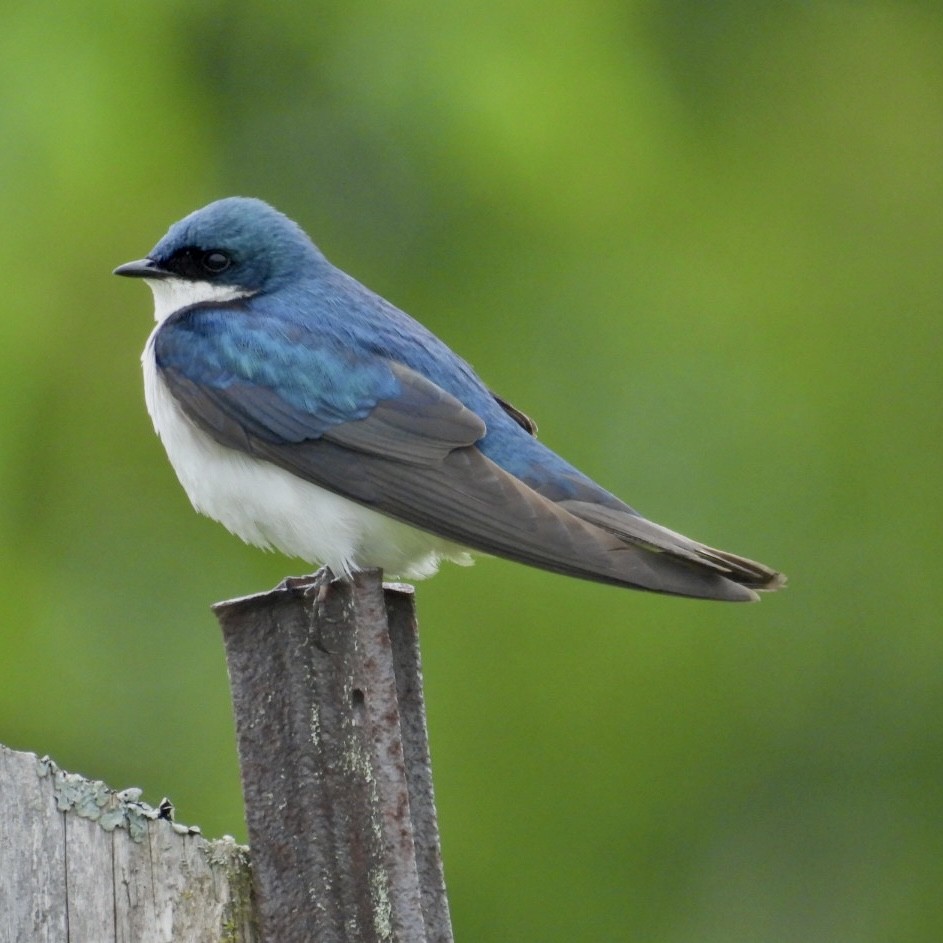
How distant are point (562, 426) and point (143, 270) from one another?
1.39 m

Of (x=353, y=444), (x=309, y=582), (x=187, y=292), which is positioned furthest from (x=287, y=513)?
(x=187, y=292)

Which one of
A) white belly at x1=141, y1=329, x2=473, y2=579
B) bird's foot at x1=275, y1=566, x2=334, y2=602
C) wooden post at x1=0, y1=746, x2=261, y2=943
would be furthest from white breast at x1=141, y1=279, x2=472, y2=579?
wooden post at x1=0, y1=746, x2=261, y2=943

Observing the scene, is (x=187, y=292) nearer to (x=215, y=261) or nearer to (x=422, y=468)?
(x=215, y=261)

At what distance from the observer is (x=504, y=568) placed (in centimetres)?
455

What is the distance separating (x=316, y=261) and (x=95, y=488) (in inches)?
49.8

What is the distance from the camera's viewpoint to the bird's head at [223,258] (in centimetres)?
367

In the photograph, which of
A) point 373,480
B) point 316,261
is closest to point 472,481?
point 373,480

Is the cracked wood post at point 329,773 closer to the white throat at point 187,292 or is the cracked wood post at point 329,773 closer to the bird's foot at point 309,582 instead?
the bird's foot at point 309,582

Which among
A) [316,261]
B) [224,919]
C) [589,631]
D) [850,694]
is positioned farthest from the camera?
[850,694]

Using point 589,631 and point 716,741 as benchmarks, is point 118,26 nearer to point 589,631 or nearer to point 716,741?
point 589,631

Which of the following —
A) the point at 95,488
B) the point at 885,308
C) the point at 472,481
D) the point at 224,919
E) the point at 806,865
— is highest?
the point at 885,308

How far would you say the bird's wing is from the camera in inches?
117

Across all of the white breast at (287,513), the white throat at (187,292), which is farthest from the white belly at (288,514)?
the white throat at (187,292)

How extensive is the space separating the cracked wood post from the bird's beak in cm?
153
